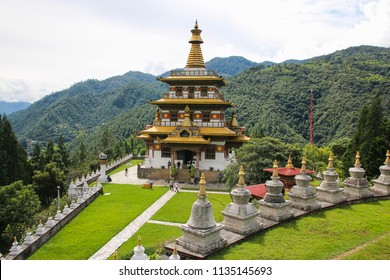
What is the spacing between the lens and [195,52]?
34.9 meters

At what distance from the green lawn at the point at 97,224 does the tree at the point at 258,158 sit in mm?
6458

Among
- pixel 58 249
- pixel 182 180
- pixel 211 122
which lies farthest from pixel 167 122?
pixel 58 249

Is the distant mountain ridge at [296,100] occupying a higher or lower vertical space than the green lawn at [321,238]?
higher

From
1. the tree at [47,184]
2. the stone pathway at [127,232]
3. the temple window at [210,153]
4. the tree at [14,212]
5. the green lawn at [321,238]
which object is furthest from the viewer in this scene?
the temple window at [210,153]

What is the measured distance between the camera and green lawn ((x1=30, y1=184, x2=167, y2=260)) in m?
14.3

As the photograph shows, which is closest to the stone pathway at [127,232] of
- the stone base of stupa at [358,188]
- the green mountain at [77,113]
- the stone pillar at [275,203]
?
the stone pillar at [275,203]

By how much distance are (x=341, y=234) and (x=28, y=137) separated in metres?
136

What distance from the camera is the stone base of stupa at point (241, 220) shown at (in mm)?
9094

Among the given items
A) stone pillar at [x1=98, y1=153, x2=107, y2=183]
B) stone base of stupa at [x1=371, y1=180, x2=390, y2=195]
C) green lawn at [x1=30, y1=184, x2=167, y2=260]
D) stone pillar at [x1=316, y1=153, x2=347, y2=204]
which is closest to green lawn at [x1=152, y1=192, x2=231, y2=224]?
green lawn at [x1=30, y1=184, x2=167, y2=260]

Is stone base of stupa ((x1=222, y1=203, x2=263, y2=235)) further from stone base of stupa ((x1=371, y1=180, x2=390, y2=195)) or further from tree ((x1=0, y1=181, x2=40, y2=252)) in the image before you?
tree ((x1=0, y1=181, x2=40, y2=252))

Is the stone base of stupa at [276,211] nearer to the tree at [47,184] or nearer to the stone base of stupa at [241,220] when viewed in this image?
the stone base of stupa at [241,220]

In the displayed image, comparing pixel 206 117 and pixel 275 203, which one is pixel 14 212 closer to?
pixel 275 203

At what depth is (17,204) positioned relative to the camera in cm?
1986

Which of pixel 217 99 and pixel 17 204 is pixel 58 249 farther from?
pixel 217 99
